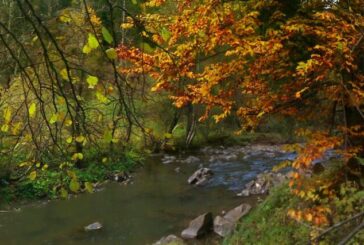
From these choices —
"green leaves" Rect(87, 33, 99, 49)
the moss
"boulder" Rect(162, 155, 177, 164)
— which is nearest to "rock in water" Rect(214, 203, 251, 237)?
the moss

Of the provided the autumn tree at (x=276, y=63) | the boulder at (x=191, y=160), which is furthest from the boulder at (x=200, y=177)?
the autumn tree at (x=276, y=63)

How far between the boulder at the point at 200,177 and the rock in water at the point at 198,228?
5.24m

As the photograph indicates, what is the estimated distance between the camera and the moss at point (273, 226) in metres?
8.07

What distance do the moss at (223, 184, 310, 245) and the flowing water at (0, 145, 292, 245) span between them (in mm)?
3229

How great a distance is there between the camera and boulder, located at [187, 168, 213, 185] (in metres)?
17.7

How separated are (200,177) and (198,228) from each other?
6.21 meters

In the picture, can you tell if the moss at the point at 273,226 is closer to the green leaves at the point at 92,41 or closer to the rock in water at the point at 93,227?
the rock in water at the point at 93,227

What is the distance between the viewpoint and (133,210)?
1465cm

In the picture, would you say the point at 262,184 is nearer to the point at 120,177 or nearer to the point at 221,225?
the point at 221,225

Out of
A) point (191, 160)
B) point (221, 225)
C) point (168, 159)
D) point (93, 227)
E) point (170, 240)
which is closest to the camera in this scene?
point (170, 240)

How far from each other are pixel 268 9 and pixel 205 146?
61.9ft

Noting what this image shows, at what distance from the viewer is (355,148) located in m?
7.15

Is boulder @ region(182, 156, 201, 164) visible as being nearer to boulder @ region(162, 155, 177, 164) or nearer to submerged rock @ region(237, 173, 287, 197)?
boulder @ region(162, 155, 177, 164)

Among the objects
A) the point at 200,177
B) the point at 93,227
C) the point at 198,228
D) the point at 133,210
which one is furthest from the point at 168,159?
the point at 198,228
